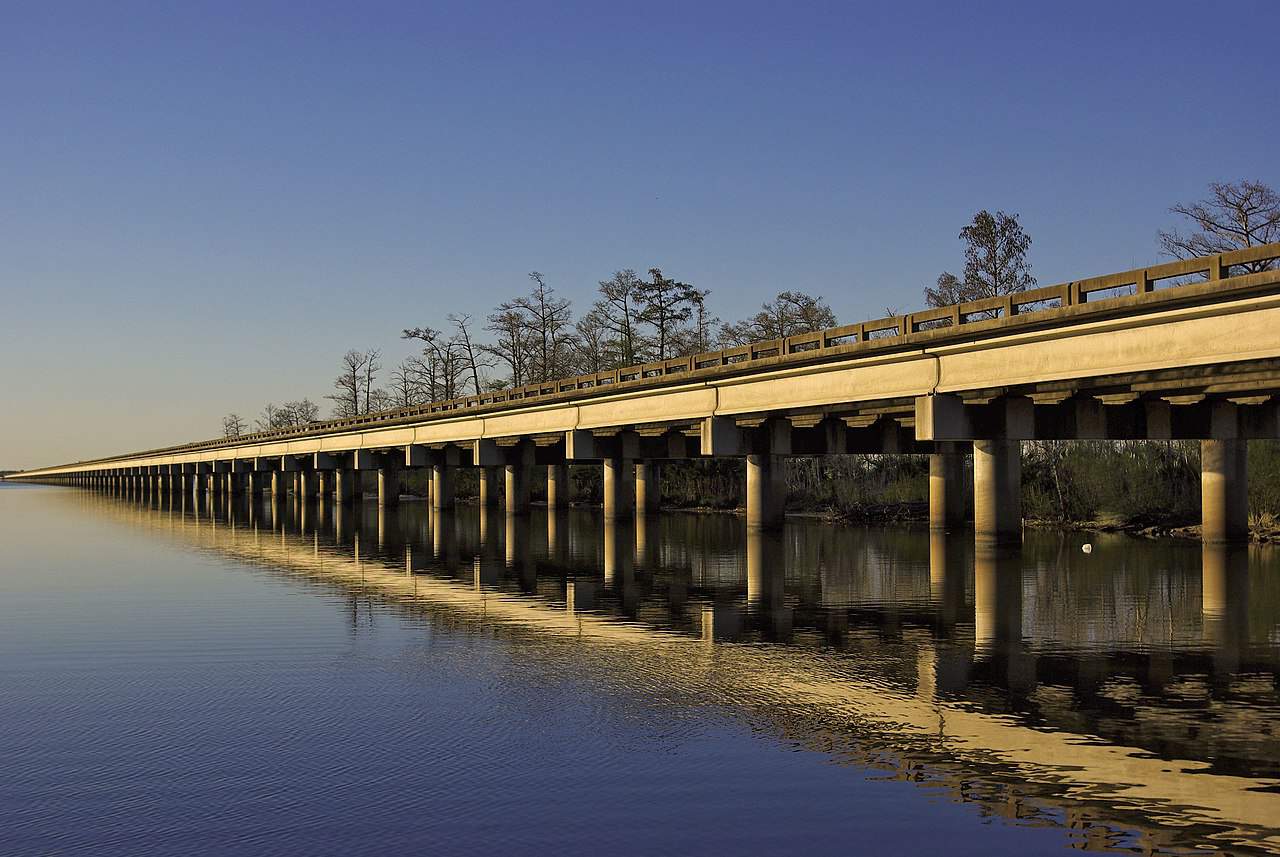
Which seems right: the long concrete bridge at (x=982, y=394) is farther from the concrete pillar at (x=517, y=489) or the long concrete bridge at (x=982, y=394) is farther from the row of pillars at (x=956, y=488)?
the concrete pillar at (x=517, y=489)

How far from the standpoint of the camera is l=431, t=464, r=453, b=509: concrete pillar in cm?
7519

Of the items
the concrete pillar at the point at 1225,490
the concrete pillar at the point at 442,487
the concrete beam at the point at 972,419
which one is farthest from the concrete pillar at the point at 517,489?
the concrete pillar at the point at 1225,490

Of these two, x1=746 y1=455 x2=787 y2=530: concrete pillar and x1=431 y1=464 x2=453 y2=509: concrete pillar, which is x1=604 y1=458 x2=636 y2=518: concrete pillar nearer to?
x1=746 y1=455 x2=787 y2=530: concrete pillar

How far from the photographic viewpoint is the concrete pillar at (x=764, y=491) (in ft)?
151

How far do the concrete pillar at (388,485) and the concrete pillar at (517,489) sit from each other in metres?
16.3

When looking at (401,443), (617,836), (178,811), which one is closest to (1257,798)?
(617,836)

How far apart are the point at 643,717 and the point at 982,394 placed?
25.2 metres

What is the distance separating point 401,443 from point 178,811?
67.8 m

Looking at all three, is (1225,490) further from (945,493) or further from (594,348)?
(594,348)

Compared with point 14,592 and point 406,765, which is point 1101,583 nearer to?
point 406,765

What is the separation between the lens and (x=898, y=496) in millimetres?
63469

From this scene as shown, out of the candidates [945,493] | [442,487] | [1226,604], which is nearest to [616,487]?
[945,493]

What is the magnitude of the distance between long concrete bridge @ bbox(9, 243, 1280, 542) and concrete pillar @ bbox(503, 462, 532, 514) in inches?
144

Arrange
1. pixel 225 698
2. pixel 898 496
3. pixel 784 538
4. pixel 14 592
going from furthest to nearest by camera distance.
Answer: pixel 898 496
pixel 784 538
pixel 14 592
pixel 225 698
